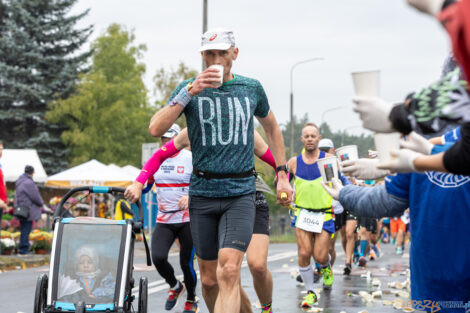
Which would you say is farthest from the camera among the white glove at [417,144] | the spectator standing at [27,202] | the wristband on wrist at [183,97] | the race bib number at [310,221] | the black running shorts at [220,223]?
the spectator standing at [27,202]

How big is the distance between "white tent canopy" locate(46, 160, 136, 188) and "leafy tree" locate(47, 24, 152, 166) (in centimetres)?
1993

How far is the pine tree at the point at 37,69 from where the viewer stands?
4647cm

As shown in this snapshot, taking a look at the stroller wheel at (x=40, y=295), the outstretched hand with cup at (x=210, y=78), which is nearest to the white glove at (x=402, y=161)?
the outstretched hand with cup at (x=210, y=78)

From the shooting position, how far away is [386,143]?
2.86m

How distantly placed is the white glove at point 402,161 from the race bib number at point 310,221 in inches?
311

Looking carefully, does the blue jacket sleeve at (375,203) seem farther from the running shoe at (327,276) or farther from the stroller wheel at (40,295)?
the running shoe at (327,276)

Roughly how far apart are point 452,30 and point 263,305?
492 centimetres

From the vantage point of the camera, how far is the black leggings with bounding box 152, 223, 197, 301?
835cm

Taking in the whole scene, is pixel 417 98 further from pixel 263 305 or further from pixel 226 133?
pixel 263 305

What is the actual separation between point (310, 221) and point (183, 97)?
595 centimetres

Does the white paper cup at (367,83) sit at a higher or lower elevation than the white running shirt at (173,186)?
higher

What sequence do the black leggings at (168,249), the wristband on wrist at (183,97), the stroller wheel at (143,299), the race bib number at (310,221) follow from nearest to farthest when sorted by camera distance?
the wristband on wrist at (183,97), the stroller wheel at (143,299), the black leggings at (168,249), the race bib number at (310,221)

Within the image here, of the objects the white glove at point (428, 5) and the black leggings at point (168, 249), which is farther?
the black leggings at point (168, 249)

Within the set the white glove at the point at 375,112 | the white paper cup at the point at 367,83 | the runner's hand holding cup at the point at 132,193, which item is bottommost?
the runner's hand holding cup at the point at 132,193
